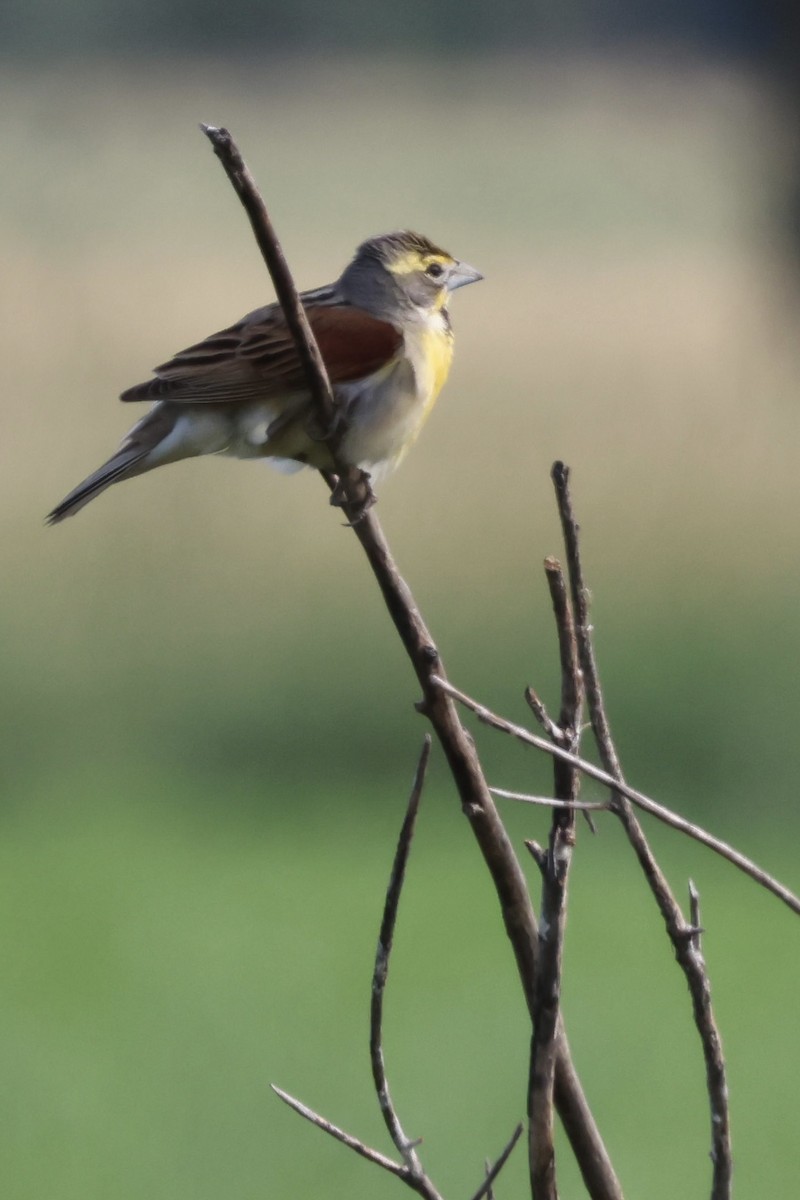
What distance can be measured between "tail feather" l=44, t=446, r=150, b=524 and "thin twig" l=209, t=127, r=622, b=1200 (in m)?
0.93

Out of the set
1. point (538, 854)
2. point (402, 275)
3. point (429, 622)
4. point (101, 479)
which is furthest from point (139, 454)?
point (429, 622)

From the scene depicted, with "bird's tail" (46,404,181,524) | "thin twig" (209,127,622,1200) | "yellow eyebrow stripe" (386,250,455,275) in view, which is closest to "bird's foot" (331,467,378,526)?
"thin twig" (209,127,622,1200)

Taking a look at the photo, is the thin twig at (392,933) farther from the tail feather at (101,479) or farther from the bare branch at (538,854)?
the tail feather at (101,479)

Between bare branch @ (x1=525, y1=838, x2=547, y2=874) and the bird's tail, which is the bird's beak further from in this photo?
bare branch @ (x1=525, y1=838, x2=547, y2=874)

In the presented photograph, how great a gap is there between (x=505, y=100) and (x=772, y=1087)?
23.3ft

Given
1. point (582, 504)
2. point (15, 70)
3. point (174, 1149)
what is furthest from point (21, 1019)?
point (15, 70)

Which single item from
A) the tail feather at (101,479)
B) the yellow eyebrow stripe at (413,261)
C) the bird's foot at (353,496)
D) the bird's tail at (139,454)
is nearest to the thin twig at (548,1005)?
the bird's foot at (353,496)

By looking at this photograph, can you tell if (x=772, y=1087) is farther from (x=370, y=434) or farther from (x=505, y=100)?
(x=505, y=100)

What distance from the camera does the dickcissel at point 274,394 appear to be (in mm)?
2199

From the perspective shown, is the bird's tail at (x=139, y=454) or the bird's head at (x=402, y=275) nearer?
the bird's tail at (x=139, y=454)

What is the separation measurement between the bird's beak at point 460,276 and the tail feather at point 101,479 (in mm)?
645

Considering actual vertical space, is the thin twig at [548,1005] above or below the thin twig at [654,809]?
below

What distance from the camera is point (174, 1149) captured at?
4609 millimetres

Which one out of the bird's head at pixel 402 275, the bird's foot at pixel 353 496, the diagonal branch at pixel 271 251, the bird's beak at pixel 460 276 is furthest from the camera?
the bird's beak at pixel 460 276
